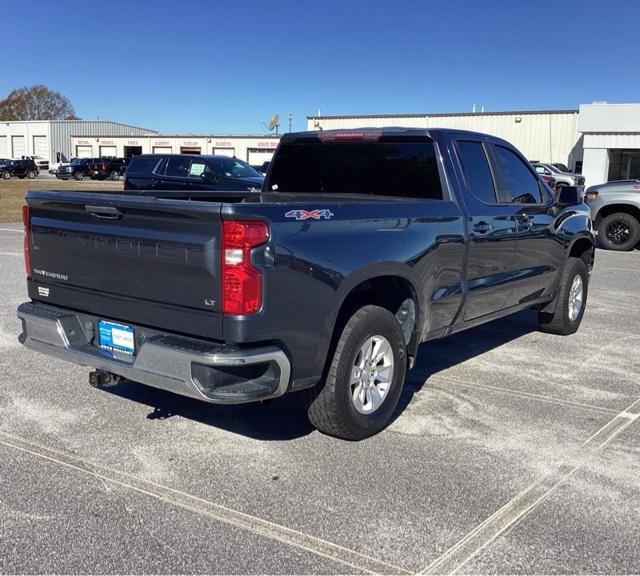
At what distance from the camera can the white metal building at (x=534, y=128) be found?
44.8 m

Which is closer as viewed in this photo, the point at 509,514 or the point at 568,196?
the point at 509,514

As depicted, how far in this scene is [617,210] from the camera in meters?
14.9

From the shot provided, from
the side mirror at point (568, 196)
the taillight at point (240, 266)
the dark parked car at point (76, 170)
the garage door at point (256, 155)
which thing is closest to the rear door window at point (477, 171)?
the side mirror at point (568, 196)

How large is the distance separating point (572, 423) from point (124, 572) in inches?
122

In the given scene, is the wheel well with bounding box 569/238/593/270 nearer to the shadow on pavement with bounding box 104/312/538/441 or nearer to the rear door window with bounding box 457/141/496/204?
the shadow on pavement with bounding box 104/312/538/441

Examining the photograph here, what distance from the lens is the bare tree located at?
4437 inches

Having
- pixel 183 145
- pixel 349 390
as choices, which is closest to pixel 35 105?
pixel 183 145

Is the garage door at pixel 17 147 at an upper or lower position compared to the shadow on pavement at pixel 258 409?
upper

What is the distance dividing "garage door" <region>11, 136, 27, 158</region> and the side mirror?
276ft

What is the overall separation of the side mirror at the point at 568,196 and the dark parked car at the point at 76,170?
160 feet

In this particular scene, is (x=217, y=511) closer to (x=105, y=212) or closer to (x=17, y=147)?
(x=105, y=212)

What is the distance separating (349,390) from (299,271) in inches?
34.3

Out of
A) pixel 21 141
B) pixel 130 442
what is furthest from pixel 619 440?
pixel 21 141

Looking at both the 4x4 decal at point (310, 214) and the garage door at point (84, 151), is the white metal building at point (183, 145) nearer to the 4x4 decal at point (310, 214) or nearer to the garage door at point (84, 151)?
the garage door at point (84, 151)
